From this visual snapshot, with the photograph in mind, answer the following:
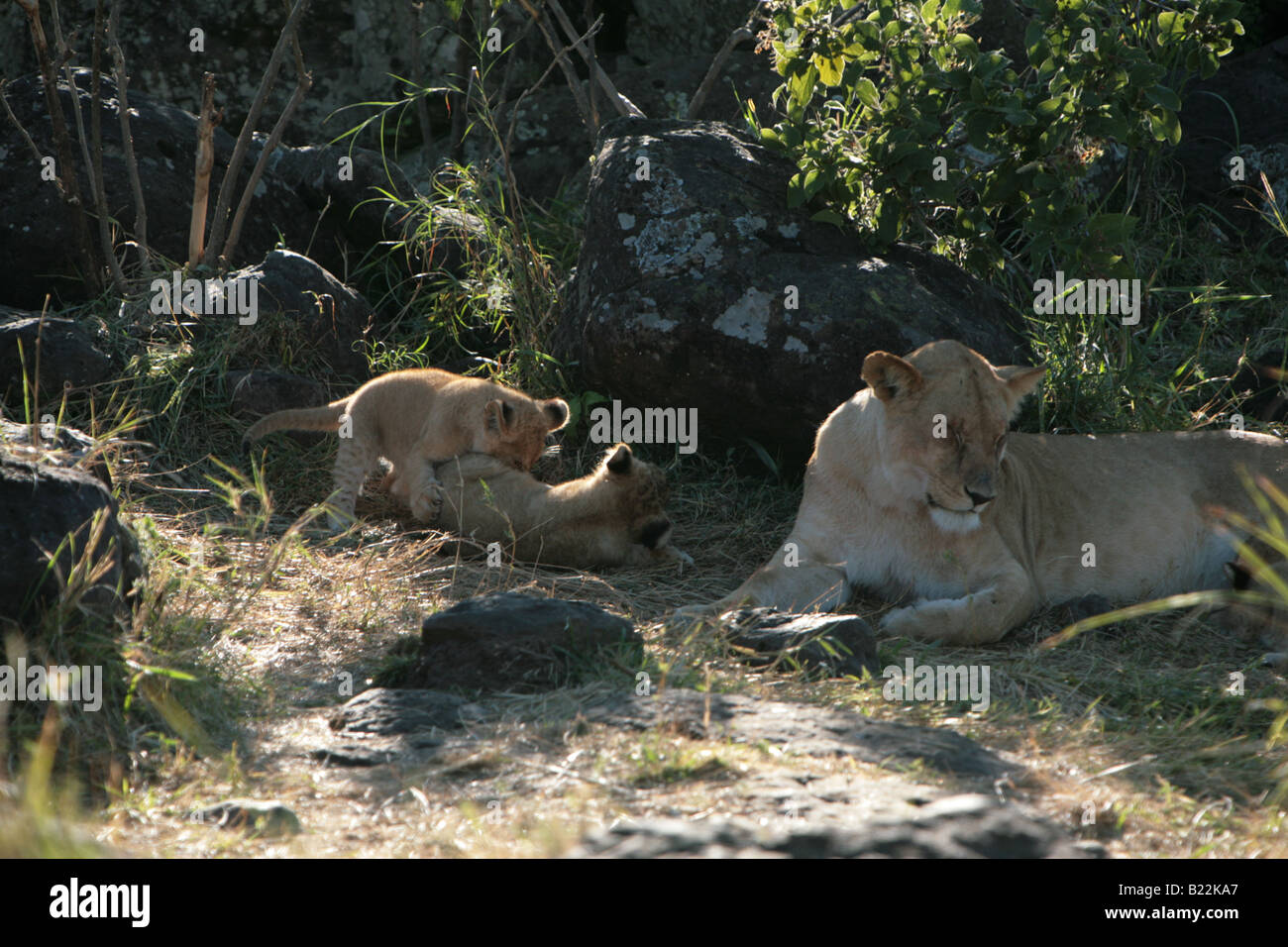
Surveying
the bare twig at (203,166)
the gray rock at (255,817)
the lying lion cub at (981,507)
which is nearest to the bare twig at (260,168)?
the bare twig at (203,166)

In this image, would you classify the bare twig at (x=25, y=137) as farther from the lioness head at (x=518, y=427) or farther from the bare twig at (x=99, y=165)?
the lioness head at (x=518, y=427)

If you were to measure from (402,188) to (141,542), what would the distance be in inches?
159

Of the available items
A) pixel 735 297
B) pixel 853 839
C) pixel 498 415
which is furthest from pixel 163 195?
pixel 853 839

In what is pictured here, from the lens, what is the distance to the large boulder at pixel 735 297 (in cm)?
625

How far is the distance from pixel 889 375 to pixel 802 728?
5.73 feet

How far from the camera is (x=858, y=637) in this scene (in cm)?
452

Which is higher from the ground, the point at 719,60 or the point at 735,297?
the point at 719,60

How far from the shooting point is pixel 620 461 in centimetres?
567

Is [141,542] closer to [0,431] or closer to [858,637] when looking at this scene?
[0,431]

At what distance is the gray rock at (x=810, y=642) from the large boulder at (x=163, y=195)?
4417 millimetres

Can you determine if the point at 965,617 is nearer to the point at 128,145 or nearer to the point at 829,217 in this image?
the point at 829,217
